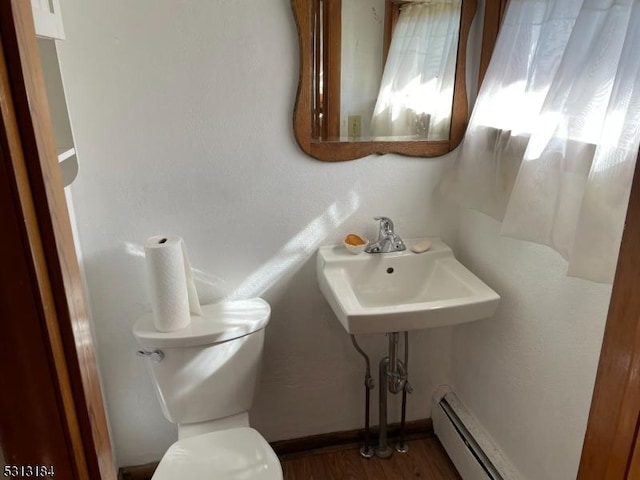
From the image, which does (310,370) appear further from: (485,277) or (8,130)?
(8,130)

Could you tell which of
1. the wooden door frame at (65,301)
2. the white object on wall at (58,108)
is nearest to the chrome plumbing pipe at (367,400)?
the wooden door frame at (65,301)

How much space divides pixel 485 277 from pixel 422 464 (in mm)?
793

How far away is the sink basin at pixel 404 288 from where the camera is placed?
4.27ft

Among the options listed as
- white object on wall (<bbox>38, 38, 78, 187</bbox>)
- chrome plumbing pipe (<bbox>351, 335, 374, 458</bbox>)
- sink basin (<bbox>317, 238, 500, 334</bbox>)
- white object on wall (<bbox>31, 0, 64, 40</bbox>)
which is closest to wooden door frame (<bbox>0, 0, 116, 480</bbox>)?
white object on wall (<bbox>31, 0, 64, 40</bbox>)

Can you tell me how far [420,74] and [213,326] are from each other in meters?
1.05

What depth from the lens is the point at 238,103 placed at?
4.70ft

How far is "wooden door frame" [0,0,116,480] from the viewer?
519 mm

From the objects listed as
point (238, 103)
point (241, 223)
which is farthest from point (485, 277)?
point (238, 103)

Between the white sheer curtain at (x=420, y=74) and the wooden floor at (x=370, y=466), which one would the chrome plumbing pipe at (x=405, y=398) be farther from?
the white sheer curtain at (x=420, y=74)

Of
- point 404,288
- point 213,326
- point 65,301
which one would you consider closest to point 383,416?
point 404,288

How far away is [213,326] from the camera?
1.43 metres

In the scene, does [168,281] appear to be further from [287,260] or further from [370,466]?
[370,466]

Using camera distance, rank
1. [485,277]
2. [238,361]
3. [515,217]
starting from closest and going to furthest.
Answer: [515,217], [238,361], [485,277]

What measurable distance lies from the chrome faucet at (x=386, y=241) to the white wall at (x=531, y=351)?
0.27 metres
